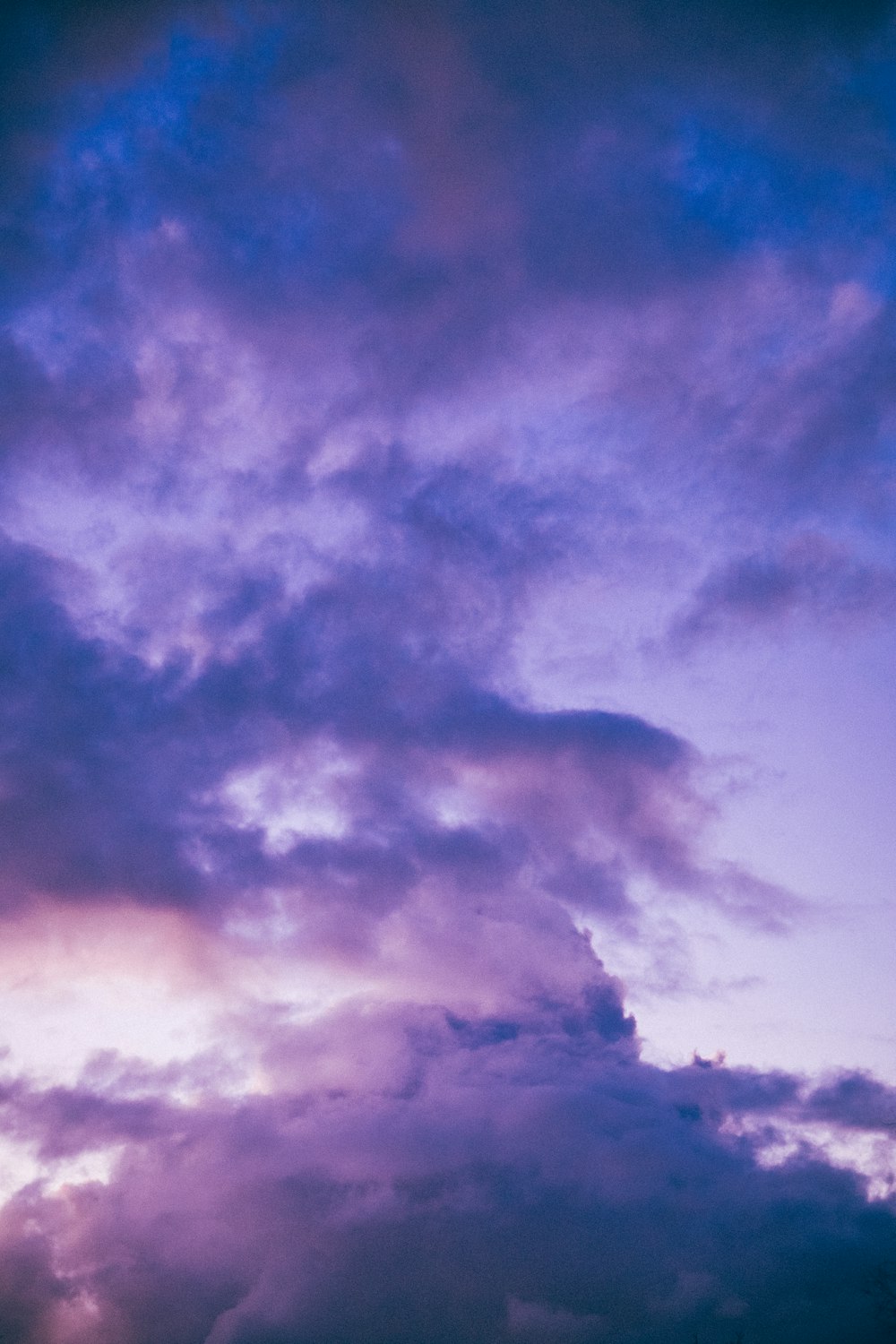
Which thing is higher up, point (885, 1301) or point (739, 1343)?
point (885, 1301)

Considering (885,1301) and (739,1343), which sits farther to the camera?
(739,1343)

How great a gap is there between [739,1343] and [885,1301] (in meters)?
28.2

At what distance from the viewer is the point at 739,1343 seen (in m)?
75.1

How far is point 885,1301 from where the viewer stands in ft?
184
